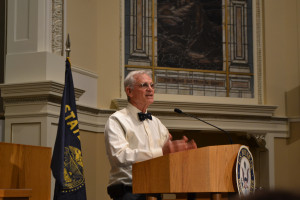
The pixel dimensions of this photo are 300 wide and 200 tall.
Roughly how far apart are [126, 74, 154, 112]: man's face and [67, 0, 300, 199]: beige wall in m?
2.11

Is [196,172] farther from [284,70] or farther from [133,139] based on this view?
[284,70]

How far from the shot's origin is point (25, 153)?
3859 millimetres

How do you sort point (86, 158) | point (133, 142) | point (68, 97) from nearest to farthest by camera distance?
point (133, 142)
point (68, 97)
point (86, 158)

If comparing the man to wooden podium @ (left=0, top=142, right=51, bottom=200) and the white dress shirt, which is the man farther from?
wooden podium @ (left=0, top=142, right=51, bottom=200)

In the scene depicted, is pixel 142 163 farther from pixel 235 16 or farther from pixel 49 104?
pixel 235 16

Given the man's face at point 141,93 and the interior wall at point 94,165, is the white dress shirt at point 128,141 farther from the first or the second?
the interior wall at point 94,165

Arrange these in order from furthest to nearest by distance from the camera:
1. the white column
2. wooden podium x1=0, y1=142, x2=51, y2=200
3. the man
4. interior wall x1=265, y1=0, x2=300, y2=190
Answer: interior wall x1=265, y1=0, x2=300, y2=190
the white column
wooden podium x1=0, y1=142, x2=51, y2=200
the man

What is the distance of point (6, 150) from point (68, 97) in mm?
650

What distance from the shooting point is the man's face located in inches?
140

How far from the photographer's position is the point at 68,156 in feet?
12.7

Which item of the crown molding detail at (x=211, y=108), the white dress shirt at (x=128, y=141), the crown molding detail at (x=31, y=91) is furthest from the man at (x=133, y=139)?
the crown molding detail at (x=211, y=108)

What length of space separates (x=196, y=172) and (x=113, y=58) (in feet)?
12.2

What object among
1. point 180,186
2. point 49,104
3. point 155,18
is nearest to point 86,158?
point 49,104

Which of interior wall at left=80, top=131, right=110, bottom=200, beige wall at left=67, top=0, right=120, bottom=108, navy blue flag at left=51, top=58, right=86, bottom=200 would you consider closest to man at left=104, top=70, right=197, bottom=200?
navy blue flag at left=51, top=58, right=86, bottom=200
